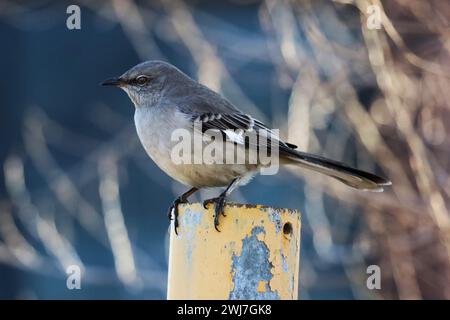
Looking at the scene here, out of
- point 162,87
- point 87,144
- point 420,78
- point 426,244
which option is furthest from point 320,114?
point 87,144

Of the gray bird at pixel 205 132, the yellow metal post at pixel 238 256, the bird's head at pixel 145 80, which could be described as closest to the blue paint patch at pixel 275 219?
the yellow metal post at pixel 238 256

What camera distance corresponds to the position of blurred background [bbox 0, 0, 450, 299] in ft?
23.5

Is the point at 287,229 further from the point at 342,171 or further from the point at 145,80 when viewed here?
the point at 145,80

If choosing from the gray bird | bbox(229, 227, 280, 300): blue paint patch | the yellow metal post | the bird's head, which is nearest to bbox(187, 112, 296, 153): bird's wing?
the gray bird

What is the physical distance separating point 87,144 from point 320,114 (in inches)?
123

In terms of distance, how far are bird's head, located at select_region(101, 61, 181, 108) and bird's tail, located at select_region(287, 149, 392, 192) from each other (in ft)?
3.72

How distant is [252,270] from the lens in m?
4.24

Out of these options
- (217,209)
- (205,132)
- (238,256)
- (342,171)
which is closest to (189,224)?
(217,209)

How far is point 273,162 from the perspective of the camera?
19.1 ft

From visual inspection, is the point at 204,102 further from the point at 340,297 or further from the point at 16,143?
the point at 16,143

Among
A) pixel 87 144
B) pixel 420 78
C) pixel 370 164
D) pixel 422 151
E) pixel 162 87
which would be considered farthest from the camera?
pixel 87 144

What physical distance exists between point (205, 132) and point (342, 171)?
914 millimetres

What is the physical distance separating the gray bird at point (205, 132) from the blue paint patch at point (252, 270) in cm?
111

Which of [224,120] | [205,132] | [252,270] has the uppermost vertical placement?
[224,120]
